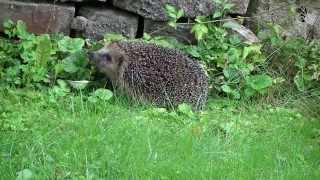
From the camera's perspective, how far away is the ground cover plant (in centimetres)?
431

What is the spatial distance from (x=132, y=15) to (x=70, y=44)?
86cm

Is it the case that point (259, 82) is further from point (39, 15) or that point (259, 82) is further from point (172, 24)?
point (39, 15)

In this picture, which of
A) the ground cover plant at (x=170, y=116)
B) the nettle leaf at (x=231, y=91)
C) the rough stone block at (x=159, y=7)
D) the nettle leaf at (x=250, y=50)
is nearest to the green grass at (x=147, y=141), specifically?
the ground cover plant at (x=170, y=116)

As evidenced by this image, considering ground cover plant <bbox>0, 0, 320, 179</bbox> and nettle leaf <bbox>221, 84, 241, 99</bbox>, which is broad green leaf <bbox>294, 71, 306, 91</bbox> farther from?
nettle leaf <bbox>221, 84, 241, 99</bbox>

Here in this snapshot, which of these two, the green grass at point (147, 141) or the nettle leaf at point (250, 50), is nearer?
the green grass at point (147, 141)

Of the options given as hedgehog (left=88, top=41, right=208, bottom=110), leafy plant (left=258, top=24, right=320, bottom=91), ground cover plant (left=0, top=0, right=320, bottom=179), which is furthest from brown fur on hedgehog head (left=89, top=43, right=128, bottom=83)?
leafy plant (left=258, top=24, right=320, bottom=91)

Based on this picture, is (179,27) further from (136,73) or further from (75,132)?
(75,132)

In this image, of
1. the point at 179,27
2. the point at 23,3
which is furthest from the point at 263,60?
the point at 23,3

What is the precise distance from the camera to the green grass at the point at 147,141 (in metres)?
4.23

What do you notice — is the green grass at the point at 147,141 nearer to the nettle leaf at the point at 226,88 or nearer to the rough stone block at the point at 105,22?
the nettle leaf at the point at 226,88

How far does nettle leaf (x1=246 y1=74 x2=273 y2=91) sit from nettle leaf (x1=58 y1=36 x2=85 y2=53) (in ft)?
5.28

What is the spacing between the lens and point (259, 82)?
236 inches

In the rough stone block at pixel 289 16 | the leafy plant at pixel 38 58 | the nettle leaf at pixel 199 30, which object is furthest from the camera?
the rough stone block at pixel 289 16

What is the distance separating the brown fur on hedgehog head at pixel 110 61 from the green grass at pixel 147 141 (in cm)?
40
